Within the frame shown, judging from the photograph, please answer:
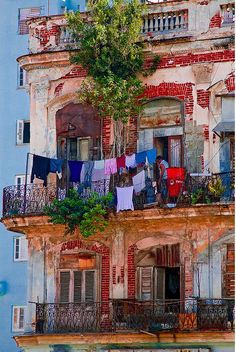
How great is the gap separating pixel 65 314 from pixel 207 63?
7.81 meters

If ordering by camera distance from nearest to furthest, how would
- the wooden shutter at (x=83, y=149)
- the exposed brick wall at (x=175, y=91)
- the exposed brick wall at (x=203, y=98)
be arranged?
the exposed brick wall at (x=203, y=98) → the exposed brick wall at (x=175, y=91) → the wooden shutter at (x=83, y=149)

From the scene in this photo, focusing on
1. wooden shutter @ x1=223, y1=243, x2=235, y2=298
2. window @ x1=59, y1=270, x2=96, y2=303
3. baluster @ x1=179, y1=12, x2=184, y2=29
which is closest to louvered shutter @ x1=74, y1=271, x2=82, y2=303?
window @ x1=59, y1=270, x2=96, y2=303

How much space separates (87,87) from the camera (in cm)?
3997

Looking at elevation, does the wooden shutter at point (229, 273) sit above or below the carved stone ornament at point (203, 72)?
below

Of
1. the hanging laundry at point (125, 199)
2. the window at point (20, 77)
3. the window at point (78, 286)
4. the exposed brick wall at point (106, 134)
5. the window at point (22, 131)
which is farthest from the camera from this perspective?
the window at point (20, 77)

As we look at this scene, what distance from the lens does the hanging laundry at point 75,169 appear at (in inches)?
1574

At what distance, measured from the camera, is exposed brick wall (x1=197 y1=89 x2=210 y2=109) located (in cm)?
3934

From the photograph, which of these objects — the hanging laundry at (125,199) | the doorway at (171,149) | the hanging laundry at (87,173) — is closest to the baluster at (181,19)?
the doorway at (171,149)

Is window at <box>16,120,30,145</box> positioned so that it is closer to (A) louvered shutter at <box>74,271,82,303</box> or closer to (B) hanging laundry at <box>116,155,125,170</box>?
(A) louvered shutter at <box>74,271,82,303</box>

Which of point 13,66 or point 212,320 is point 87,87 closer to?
point 212,320

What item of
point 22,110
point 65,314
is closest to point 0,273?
point 22,110

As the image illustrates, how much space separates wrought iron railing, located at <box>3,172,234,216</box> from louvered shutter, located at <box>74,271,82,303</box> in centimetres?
205

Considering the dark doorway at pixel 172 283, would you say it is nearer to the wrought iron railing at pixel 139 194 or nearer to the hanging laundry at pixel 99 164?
the wrought iron railing at pixel 139 194

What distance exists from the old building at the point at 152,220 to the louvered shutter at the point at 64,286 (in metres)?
0.03
